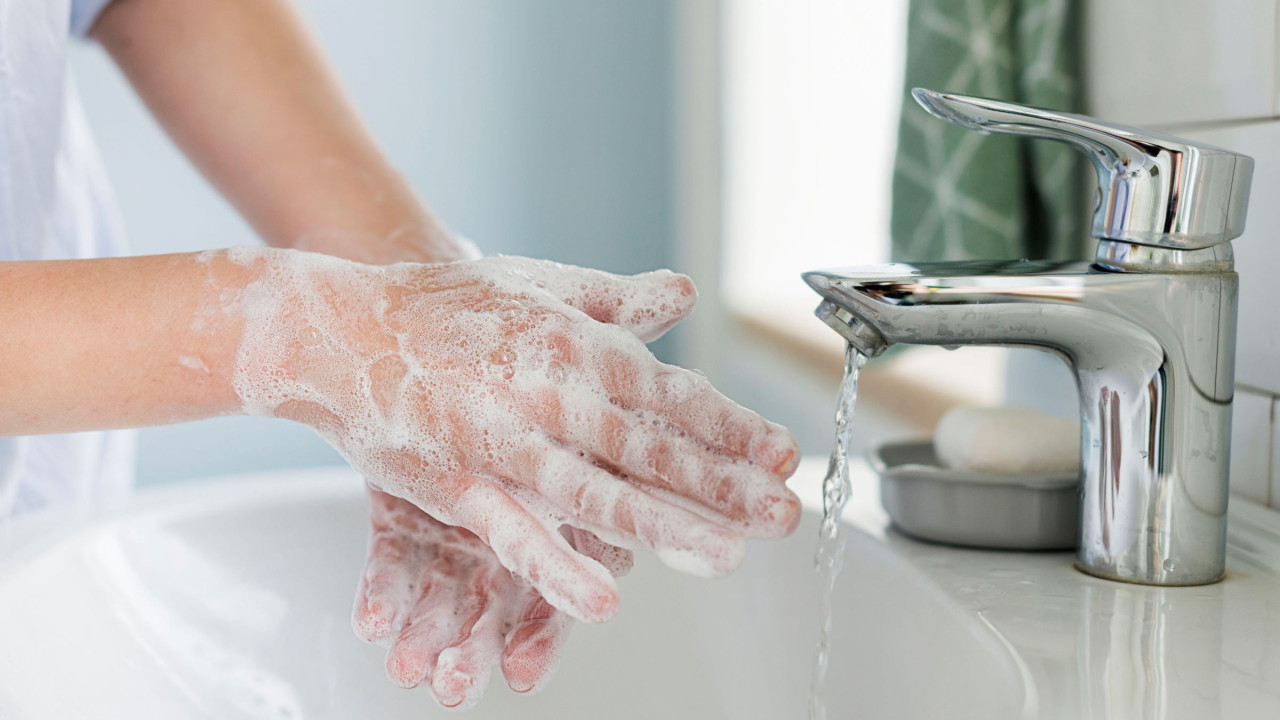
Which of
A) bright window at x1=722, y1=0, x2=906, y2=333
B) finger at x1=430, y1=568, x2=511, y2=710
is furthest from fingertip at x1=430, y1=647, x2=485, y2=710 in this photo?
bright window at x1=722, y1=0, x2=906, y2=333

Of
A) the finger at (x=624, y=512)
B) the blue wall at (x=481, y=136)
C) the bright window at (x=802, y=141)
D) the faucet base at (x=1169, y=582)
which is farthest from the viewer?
the blue wall at (x=481, y=136)

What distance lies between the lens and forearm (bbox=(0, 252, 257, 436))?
36cm

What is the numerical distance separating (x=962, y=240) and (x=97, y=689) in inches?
22.5

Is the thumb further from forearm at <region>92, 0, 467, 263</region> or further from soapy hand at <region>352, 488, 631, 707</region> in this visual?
forearm at <region>92, 0, 467, 263</region>

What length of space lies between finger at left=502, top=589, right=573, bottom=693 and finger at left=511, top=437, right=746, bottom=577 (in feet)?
0.21

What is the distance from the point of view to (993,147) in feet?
2.27

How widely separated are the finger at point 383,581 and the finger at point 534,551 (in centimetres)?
7

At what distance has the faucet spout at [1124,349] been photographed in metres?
0.40

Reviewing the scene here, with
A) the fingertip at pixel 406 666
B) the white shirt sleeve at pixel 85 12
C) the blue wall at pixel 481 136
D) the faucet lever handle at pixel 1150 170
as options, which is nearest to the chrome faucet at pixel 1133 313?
the faucet lever handle at pixel 1150 170

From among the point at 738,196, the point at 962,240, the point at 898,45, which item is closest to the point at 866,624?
the point at 962,240

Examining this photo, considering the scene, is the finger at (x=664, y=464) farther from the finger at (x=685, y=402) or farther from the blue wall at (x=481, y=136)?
the blue wall at (x=481, y=136)

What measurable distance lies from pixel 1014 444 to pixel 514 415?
10.8 inches

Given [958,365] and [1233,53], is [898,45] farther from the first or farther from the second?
[1233,53]

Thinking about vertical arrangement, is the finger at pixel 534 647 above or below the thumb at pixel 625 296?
below
